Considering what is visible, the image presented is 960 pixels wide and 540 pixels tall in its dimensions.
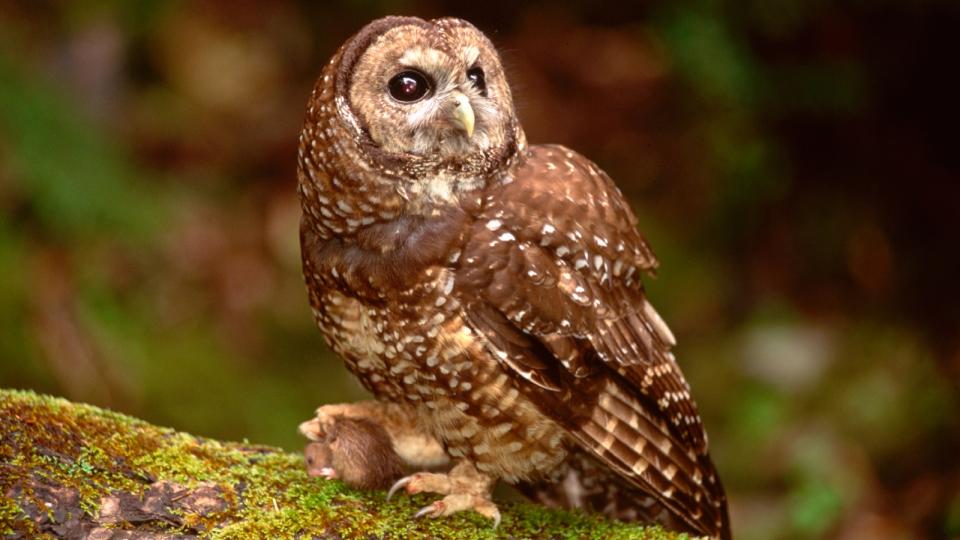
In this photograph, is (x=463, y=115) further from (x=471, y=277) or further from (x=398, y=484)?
(x=398, y=484)

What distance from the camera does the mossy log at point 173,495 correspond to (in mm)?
2543

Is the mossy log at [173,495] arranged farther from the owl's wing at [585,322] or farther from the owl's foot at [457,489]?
the owl's wing at [585,322]

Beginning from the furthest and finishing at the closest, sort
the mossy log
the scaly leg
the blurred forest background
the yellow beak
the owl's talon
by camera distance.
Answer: the blurred forest background → the scaly leg → the owl's talon → the yellow beak → the mossy log

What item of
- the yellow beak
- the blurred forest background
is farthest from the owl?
the blurred forest background

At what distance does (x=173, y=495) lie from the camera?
2.71m

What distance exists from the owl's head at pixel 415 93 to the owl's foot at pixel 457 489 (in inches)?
32.7

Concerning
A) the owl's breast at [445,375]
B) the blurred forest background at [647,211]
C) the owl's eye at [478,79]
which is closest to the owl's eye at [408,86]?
the owl's eye at [478,79]

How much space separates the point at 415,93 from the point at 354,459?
97 cm

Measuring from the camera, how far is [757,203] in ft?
21.1

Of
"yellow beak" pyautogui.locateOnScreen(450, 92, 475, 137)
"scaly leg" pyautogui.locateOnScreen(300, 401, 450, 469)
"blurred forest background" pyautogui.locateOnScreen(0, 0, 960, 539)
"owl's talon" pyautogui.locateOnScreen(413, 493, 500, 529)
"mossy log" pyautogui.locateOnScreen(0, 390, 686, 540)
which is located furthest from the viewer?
"blurred forest background" pyautogui.locateOnScreen(0, 0, 960, 539)

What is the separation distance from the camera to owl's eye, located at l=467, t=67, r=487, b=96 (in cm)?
304

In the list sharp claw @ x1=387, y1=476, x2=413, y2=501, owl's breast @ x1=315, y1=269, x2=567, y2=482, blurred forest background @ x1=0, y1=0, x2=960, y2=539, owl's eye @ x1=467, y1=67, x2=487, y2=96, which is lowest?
sharp claw @ x1=387, y1=476, x2=413, y2=501

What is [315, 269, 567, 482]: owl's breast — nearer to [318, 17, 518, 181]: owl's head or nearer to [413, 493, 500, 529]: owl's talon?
[413, 493, 500, 529]: owl's talon

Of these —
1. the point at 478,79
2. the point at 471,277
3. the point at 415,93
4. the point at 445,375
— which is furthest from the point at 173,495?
the point at 478,79
